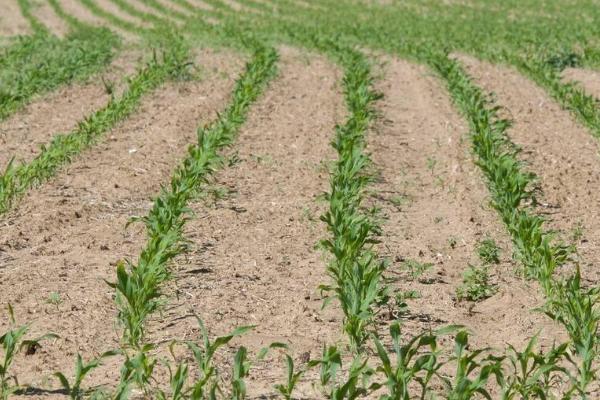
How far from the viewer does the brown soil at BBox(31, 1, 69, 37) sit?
94.4 ft

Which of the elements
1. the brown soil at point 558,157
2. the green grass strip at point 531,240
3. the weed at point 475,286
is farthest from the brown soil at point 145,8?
the weed at point 475,286

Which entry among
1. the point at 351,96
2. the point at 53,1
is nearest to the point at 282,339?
the point at 351,96

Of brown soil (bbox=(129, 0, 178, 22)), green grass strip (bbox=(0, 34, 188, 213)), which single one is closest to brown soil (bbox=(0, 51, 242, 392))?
green grass strip (bbox=(0, 34, 188, 213))

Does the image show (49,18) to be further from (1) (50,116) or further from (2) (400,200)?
(2) (400,200)

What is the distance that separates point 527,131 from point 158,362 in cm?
783

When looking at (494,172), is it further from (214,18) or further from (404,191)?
(214,18)

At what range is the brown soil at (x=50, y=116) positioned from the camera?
11.8 meters

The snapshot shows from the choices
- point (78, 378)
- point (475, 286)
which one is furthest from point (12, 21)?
point (78, 378)

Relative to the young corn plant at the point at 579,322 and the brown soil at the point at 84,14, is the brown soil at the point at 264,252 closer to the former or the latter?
the young corn plant at the point at 579,322

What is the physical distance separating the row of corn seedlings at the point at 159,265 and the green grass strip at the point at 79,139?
117cm

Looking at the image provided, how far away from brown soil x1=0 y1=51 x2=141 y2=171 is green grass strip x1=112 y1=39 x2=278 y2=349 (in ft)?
6.08

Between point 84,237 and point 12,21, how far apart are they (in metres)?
23.4

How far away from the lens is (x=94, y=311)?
22.1 ft

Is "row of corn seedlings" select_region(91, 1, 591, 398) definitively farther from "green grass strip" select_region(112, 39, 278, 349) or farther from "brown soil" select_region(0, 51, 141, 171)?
"brown soil" select_region(0, 51, 141, 171)
